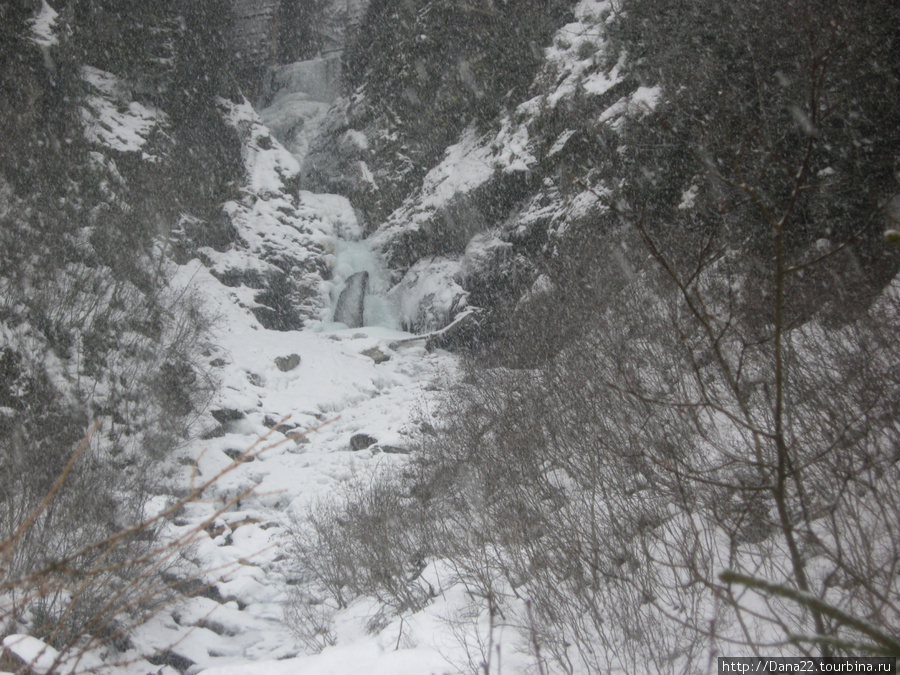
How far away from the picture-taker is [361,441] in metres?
12.5

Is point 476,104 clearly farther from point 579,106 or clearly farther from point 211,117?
point 211,117

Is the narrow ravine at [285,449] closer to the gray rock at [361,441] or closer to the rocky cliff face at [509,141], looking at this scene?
the gray rock at [361,441]

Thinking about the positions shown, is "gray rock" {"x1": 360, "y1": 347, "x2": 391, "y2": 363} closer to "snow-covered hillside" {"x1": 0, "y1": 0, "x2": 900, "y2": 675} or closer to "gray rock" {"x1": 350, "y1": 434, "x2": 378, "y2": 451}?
"snow-covered hillside" {"x1": 0, "y1": 0, "x2": 900, "y2": 675}

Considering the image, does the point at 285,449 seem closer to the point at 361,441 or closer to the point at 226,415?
the point at 361,441

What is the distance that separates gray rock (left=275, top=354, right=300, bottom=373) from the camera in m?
16.3

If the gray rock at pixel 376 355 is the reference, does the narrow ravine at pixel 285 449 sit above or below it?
below

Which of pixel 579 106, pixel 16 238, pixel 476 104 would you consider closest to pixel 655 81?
pixel 579 106

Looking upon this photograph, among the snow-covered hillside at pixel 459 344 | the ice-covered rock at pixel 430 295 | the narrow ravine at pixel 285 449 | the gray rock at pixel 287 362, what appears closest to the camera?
the snow-covered hillside at pixel 459 344

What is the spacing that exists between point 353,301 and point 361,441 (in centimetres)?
984

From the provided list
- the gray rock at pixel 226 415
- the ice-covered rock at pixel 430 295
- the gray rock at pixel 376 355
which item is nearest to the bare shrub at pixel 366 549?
the gray rock at pixel 226 415

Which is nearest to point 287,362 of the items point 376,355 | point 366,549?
point 376,355

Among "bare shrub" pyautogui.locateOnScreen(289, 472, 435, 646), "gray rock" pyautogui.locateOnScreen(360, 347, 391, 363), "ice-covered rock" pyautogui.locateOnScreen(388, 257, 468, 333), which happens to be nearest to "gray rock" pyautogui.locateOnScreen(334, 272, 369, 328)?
"ice-covered rock" pyautogui.locateOnScreen(388, 257, 468, 333)

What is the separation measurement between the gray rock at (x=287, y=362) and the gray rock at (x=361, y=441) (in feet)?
15.2

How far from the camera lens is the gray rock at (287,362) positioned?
53.5 ft
